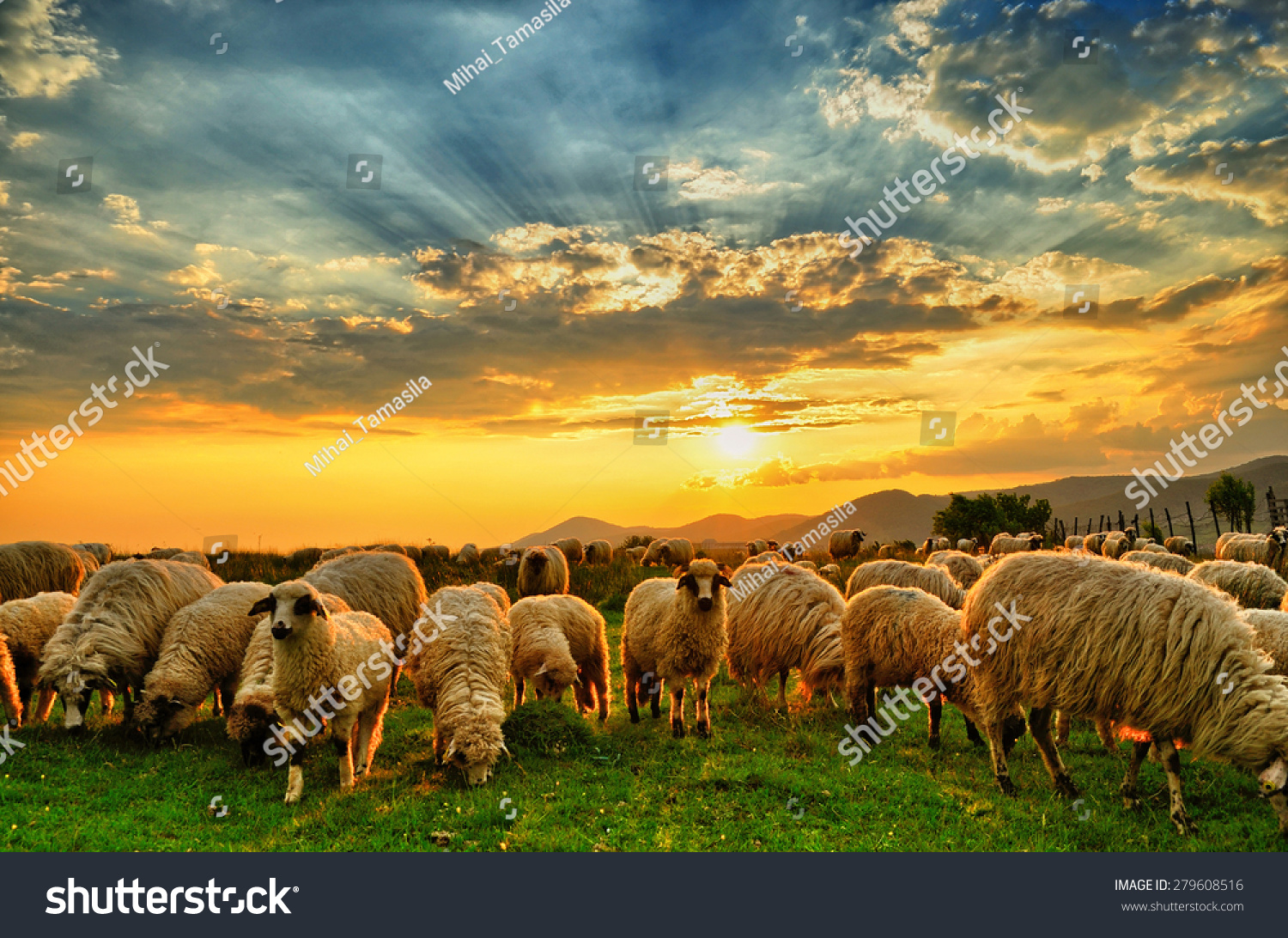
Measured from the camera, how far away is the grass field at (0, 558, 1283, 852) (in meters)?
6.45

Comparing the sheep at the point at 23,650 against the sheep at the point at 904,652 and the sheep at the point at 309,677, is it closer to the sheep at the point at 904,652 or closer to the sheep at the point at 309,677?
the sheep at the point at 309,677

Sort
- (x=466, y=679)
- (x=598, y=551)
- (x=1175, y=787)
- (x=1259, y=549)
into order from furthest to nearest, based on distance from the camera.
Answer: (x=598, y=551)
(x=1259, y=549)
(x=466, y=679)
(x=1175, y=787)

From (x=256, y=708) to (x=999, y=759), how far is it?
8.88m

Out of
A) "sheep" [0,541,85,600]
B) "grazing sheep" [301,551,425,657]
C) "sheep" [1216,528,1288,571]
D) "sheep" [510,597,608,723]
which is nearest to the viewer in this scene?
"sheep" [510,597,608,723]

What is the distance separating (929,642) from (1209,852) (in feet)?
12.0

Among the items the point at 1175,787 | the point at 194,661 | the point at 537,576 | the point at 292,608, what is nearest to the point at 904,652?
the point at 1175,787

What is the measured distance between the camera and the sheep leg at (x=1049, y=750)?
7.66 meters

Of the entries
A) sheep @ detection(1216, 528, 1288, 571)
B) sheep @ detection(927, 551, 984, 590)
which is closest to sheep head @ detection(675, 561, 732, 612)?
sheep @ detection(927, 551, 984, 590)

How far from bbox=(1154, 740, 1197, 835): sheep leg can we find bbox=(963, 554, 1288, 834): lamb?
12 mm

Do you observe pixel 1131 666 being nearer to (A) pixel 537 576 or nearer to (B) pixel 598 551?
(A) pixel 537 576

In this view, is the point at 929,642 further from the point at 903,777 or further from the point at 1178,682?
the point at 1178,682

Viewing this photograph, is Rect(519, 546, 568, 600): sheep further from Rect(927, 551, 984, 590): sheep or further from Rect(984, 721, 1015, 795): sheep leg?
Rect(984, 721, 1015, 795): sheep leg

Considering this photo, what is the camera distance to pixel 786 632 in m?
11.6

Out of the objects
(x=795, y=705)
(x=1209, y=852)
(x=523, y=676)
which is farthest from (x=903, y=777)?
(x=523, y=676)
